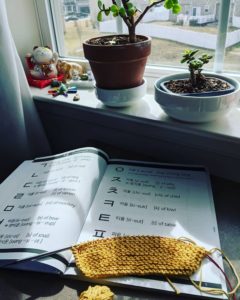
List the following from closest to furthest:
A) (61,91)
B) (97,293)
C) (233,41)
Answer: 1. (97,293)
2. (233,41)
3. (61,91)

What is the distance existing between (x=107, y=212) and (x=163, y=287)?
17 cm

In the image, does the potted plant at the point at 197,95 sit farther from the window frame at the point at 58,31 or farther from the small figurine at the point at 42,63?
the small figurine at the point at 42,63

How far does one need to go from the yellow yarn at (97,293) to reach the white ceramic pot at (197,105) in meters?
A: 0.37

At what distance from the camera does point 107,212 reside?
53cm

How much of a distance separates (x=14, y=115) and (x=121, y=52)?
0.33 metres

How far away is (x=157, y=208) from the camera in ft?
1.76

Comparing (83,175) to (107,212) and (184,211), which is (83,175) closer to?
(107,212)

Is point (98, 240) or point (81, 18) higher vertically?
point (81, 18)

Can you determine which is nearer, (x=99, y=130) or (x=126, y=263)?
(x=126, y=263)

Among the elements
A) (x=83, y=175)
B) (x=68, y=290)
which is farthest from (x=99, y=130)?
(x=68, y=290)

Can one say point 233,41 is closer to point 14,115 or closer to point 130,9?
point 130,9

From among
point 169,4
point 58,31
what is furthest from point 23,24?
point 169,4

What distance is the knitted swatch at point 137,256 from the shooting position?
422mm

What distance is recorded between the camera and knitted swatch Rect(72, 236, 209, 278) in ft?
1.39
